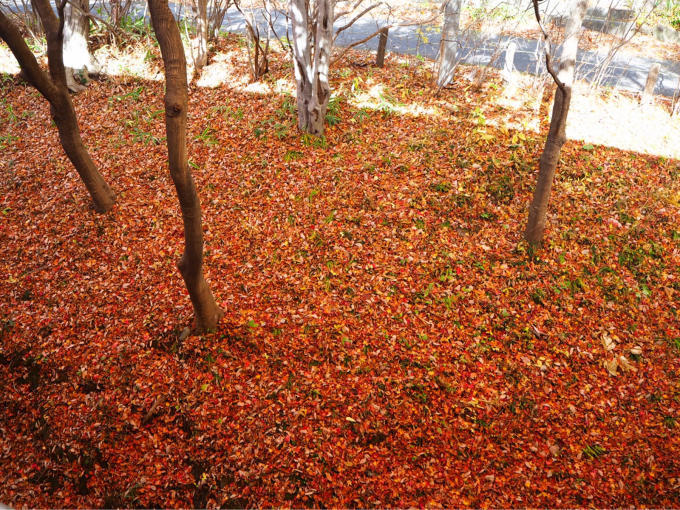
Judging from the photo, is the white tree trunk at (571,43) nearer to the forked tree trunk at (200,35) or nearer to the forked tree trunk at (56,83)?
the forked tree trunk at (56,83)

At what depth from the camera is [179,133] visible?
11.7 feet

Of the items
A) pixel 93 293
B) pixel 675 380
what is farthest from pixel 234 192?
pixel 675 380

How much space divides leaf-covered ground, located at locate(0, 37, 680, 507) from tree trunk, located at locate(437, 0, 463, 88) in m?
1.83

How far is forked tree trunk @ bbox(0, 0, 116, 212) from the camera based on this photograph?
5.38m

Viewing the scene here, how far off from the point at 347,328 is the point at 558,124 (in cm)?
447

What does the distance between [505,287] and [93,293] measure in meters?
6.88

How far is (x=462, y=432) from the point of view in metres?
4.54

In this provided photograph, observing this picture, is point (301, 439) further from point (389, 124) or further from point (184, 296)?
point (389, 124)

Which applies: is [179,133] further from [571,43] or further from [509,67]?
[509,67]

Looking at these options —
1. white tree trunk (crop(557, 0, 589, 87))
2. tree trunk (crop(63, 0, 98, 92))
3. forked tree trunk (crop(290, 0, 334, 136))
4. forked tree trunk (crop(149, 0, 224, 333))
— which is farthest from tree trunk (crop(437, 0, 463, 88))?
tree trunk (crop(63, 0, 98, 92))

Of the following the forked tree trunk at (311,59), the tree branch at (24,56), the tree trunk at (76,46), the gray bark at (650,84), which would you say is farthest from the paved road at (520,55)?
the tree branch at (24,56)

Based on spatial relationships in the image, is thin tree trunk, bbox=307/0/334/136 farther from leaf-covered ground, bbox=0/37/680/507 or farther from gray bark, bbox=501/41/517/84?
A: gray bark, bbox=501/41/517/84

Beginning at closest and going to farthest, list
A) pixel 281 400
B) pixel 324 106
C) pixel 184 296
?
1. pixel 281 400
2. pixel 184 296
3. pixel 324 106

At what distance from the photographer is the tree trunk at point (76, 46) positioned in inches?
420
